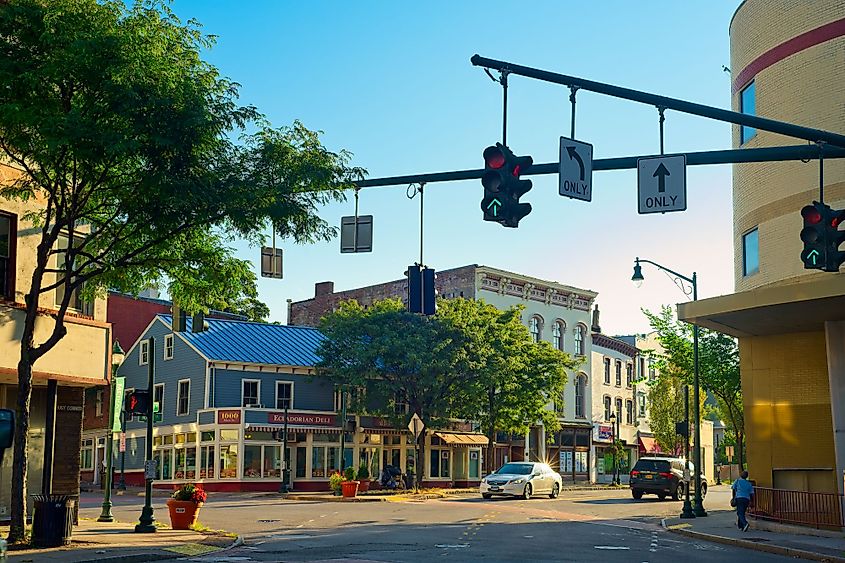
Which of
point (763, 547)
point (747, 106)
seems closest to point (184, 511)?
point (763, 547)

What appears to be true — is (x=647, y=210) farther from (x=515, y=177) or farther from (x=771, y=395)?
(x=771, y=395)

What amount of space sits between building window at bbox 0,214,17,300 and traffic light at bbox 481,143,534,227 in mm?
13277

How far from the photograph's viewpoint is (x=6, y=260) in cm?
2270

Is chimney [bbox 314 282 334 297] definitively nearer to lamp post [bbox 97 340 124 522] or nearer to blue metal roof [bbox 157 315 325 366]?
blue metal roof [bbox 157 315 325 366]


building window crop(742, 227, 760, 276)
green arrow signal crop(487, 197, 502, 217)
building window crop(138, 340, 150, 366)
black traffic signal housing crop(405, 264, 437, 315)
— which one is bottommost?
black traffic signal housing crop(405, 264, 437, 315)

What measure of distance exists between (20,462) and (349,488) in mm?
25697

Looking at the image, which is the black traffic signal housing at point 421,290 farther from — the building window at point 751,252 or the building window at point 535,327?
the building window at point 535,327

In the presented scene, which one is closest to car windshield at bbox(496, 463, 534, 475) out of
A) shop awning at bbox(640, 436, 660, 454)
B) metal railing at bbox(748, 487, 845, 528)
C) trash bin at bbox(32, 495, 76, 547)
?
metal railing at bbox(748, 487, 845, 528)

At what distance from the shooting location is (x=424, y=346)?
5094cm

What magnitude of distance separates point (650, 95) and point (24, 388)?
40.1 ft

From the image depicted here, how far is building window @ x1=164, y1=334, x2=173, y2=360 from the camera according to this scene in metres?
55.4

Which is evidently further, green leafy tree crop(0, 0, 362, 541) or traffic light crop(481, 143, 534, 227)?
green leafy tree crop(0, 0, 362, 541)

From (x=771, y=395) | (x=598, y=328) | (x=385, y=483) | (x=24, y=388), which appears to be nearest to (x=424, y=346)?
(x=385, y=483)

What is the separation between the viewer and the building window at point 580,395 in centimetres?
7131
